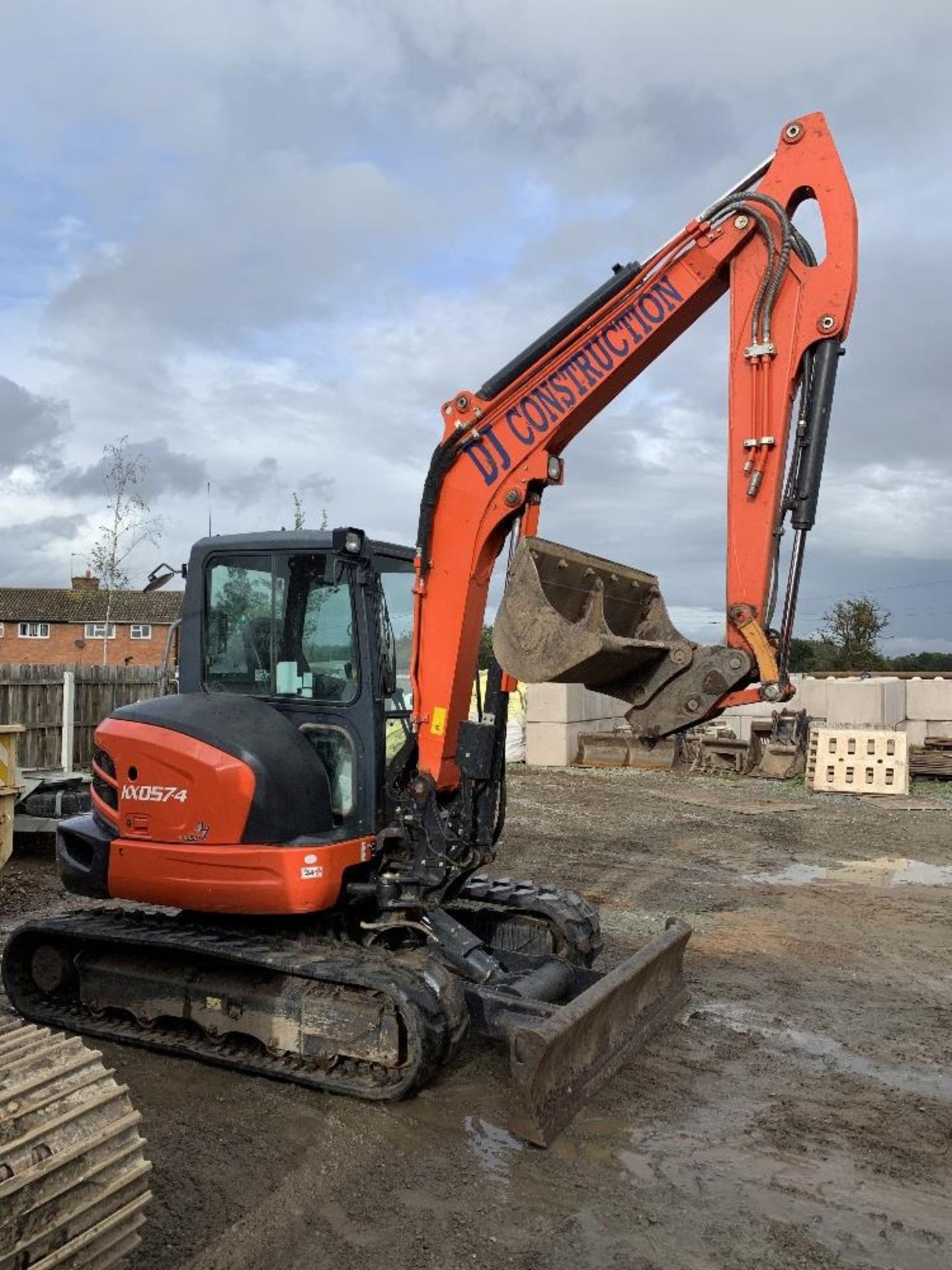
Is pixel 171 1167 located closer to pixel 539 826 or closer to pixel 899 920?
pixel 899 920

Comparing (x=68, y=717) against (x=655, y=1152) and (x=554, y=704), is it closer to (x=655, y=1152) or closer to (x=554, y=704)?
(x=554, y=704)

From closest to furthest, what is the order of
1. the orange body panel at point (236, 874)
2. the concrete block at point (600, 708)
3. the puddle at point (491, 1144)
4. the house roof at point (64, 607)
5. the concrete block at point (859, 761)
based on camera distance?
1. the puddle at point (491, 1144)
2. the orange body panel at point (236, 874)
3. the concrete block at point (859, 761)
4. the concrete block at point (600, 708)
5. the house roof at point (64, 607)

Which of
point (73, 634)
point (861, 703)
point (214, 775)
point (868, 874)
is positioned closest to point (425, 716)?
point (214, 775)

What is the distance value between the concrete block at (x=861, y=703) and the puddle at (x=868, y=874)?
682 cm

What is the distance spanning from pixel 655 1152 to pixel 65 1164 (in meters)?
2.54

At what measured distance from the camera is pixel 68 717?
1409cm

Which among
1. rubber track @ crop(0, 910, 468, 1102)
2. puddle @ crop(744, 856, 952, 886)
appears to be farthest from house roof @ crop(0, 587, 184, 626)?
rubber track @ crop(0, 910, 468, 1102)

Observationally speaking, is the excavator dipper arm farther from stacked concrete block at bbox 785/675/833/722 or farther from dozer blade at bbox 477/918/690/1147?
stacked concrete block at bbox 785/675/833/722

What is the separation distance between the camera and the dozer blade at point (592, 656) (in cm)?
447

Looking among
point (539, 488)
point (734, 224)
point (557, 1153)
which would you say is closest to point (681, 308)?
point (734, 224)

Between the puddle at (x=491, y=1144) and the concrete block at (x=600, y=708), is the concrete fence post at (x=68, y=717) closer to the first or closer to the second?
the concrete block at (x=600, y=708)

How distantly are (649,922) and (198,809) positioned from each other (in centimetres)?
429

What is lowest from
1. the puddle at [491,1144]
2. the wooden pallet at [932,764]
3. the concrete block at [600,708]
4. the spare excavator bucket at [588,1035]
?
the puddle at [491,1144]

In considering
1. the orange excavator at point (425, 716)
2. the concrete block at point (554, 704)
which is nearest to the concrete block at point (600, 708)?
the concrete block at point (554, 704)
